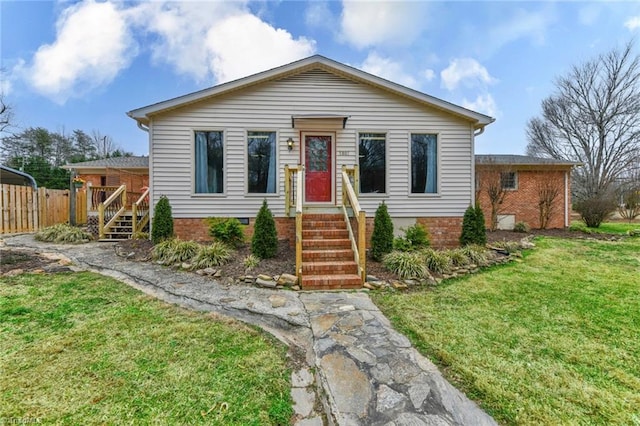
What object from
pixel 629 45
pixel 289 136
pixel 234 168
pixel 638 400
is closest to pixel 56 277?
pixel 234 168

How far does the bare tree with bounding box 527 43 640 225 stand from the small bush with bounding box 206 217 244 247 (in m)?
22.9

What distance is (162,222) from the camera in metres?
7.33

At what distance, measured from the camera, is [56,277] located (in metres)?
5.40

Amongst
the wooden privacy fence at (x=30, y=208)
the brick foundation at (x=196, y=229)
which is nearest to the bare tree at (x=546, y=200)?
the brick foundation at (x=196, y=229)

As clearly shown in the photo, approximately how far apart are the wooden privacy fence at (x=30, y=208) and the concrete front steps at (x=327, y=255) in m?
11.6

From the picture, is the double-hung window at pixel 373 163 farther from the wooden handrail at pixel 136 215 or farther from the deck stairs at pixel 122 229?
the deck stairs at pixel 122 229

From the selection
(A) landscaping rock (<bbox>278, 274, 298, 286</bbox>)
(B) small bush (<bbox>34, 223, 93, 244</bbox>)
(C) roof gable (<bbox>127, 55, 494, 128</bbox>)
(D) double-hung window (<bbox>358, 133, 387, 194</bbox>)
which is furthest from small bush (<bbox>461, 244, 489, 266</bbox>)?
(B) small bush (<bbox>34, 223, 93, 244</bbox>)

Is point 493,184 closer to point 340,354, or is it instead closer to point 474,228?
point 474,228

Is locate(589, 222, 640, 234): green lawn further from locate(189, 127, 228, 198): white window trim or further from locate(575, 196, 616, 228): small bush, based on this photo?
locate(189, 127, 228, 198): white window trim

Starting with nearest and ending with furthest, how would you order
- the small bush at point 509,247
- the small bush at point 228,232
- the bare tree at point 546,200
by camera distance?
the small bush at point 228,232 < the small bush at point 509,247 < the bare tree at point 546,200

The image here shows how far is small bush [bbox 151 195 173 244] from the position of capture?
7.29 m

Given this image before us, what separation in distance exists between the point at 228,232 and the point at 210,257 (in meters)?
1.25

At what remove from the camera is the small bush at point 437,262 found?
6.09 meters

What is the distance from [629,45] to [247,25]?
25315mm
